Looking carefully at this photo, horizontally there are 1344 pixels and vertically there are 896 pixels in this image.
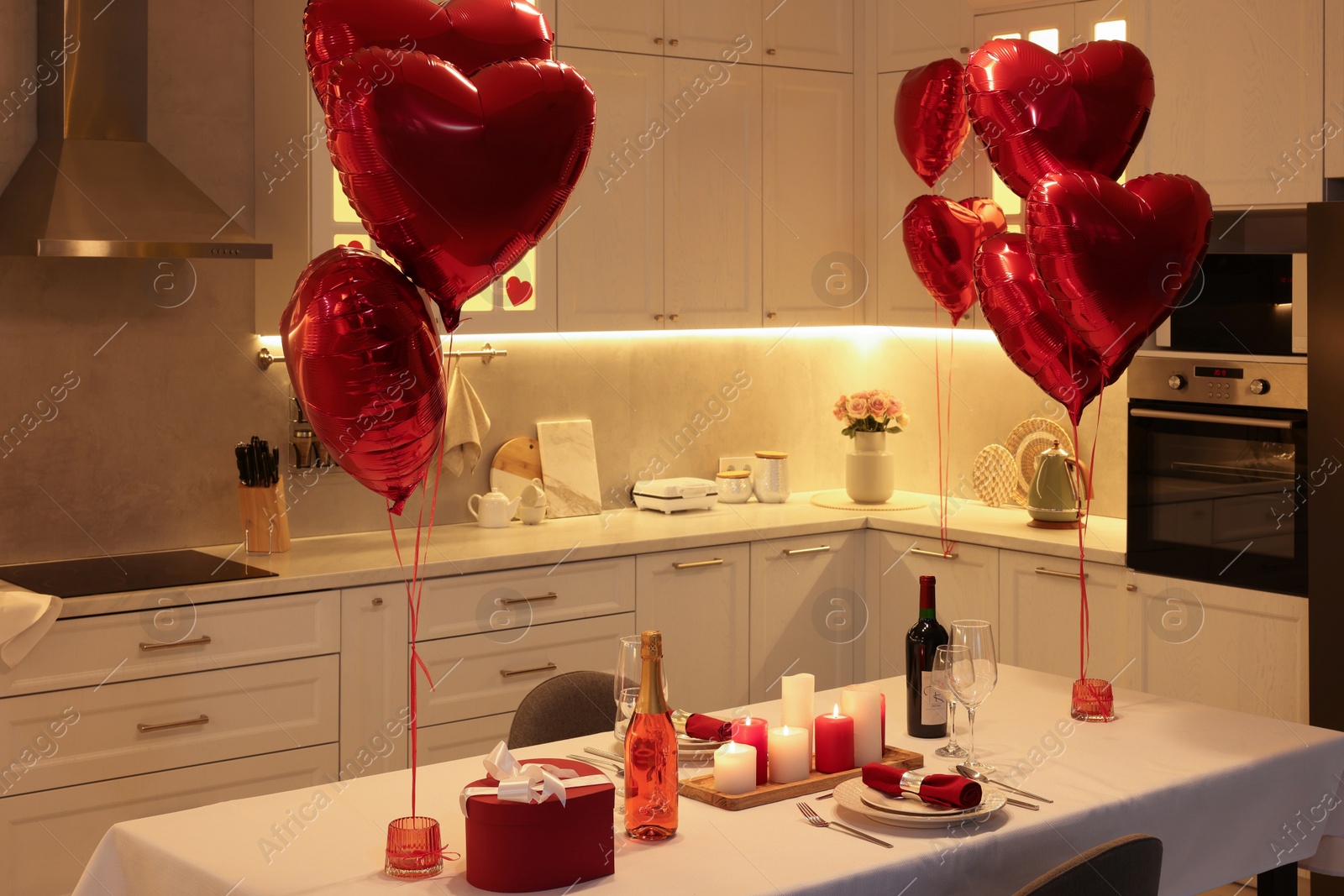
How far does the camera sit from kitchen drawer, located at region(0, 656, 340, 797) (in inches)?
117

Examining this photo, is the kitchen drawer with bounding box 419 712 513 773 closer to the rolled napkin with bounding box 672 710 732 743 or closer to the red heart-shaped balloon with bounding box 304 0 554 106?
the rolled napkin with bounding box 672 710 732 743

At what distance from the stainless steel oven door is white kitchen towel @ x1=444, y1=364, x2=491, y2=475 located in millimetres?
1861

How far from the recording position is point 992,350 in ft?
15.3

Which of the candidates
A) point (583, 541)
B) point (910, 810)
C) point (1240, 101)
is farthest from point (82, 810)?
point (1240, 101)

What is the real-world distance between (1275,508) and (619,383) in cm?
207

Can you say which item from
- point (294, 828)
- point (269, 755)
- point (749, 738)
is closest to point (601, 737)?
point (749, 738)

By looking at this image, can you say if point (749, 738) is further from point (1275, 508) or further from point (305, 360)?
point (1275, 508)

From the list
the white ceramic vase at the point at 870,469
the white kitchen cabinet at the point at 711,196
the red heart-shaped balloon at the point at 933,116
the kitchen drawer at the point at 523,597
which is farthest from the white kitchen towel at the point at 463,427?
the red heart-shaped balloon at the point at 933,116

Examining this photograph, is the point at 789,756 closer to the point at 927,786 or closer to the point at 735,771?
the point at 735,771

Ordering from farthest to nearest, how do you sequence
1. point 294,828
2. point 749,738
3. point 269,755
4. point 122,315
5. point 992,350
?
point 992,350 < point 122,315 < point 269,755 < point 749,738 < point 294,828

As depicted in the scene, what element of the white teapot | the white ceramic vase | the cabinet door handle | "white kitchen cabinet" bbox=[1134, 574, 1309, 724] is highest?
the white ceramic vase

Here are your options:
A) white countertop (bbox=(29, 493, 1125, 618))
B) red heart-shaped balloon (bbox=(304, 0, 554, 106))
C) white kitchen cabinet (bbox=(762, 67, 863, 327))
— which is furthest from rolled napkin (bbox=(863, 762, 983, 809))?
white kitchen cabinet (bbox=(762, 67, 863, 327))

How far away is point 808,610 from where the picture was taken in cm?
434

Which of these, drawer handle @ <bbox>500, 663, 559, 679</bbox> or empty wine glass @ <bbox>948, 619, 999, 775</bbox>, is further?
drawer handle @ <bbox>500, 663, 559, 679</bbox>
